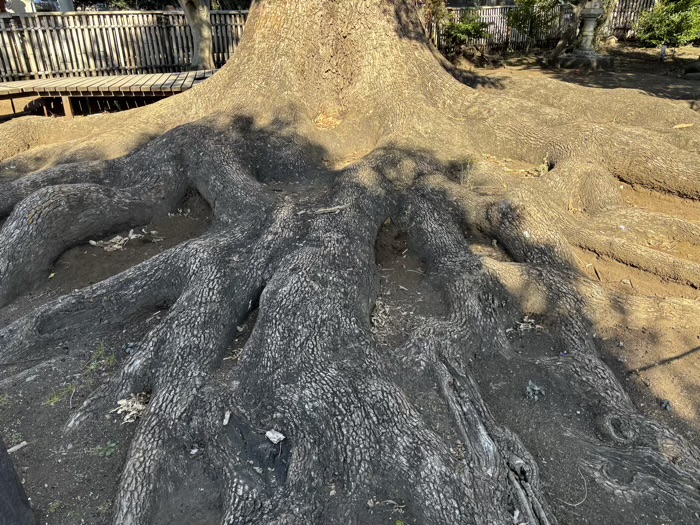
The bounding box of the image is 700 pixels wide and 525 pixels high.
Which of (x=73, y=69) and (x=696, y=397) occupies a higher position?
(x=73, y=69)

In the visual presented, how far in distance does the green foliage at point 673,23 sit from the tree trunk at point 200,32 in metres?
11.7

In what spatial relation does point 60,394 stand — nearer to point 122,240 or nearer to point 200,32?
point 122,240

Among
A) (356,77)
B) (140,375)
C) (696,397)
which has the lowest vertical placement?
(696,397)

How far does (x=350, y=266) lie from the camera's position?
12.6 ft

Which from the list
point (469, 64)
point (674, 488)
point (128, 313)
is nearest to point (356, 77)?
point (128, 313)

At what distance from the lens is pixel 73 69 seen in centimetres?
1118

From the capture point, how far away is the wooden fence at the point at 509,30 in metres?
16.5

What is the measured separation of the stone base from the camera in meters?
13.6

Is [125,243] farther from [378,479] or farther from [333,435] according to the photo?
[378,479]

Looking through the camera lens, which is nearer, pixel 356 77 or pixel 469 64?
pixel 356 77

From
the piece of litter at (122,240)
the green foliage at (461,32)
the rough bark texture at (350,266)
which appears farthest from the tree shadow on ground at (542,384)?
the green foliage at (461,32)

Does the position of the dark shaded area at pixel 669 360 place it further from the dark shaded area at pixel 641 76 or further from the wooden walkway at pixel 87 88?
the dark shaded area at pixel 641 76

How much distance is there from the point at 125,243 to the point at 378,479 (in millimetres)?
3537

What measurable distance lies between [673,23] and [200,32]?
12.1 meters
